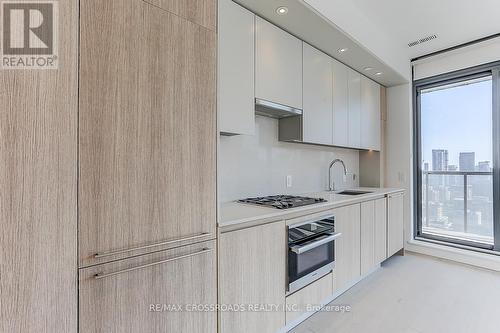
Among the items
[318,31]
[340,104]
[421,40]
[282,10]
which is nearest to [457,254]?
[340,104]

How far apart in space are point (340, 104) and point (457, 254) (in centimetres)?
249

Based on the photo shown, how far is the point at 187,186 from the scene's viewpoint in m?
1.22

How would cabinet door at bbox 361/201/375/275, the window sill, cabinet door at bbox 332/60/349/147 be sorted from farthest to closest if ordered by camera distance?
the window sill → cabinet door at bbox 332/60/349/147 → cabinet door at bbox 361/201/375/275

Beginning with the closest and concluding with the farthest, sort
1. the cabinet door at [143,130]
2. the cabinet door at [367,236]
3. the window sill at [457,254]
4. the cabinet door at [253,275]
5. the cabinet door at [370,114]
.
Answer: the cabinet door at [143,130] < the cabinet door at [253,275] < the cabinet door at [367,236] < the window sill at [457,254] < the cabinet door at [370,114]

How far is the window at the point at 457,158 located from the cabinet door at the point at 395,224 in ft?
1.72

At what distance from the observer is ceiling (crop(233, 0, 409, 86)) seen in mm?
1854

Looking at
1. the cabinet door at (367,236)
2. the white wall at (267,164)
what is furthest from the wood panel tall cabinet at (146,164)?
the cabinet door at (367,236)

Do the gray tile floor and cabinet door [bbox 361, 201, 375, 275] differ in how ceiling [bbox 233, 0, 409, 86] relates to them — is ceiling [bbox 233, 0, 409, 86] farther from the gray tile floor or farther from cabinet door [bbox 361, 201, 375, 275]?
the gray tile floor

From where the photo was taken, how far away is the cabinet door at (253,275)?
4.55 feet

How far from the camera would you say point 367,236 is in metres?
2.60

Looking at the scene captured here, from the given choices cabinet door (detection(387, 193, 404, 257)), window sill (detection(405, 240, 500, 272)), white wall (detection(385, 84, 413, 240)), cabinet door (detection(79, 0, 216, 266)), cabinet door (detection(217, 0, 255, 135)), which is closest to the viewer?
cabinet door (detection(79, 0, 216, 266))

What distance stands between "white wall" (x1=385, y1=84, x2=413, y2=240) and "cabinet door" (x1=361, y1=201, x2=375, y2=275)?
1.25m

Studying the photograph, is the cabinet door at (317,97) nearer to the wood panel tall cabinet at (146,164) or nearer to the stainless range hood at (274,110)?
the stainless range hood at (274,110)

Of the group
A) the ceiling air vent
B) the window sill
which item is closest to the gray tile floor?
the window sill
